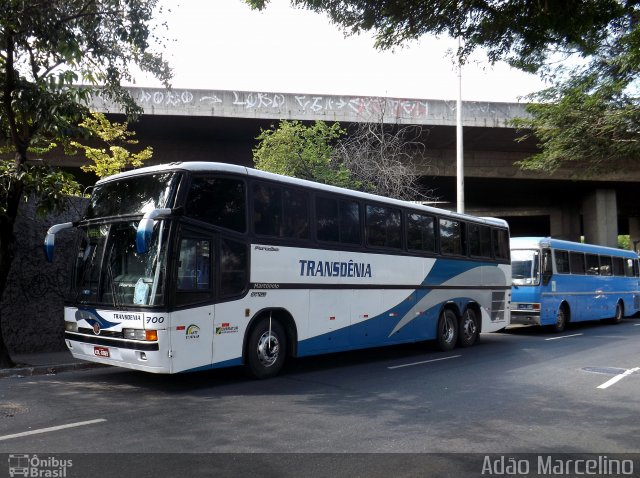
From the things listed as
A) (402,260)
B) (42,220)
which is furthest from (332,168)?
(42,220)

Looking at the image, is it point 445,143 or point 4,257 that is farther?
point 445,143

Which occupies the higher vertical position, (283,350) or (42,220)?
(42,220)

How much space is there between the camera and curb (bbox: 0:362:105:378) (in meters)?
9.52

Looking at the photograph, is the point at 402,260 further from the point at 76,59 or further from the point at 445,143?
the point at 445,143

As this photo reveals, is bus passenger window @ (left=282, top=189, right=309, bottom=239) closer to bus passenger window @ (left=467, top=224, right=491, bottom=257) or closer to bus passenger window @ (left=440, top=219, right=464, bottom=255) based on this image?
bus passenger window @ (left=440, top=219, right=464, bottom=255)

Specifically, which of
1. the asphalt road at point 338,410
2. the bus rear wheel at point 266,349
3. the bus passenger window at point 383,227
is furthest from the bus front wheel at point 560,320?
the bus rear wheel at point 266,349

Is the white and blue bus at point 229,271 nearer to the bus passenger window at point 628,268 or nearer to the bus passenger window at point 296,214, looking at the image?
the bus passenger window at point 296,214

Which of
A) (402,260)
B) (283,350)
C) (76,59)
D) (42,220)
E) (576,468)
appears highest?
(76,59)

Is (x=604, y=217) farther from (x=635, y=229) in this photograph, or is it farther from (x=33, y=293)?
(x=33, y=293)

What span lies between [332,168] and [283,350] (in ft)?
42.3

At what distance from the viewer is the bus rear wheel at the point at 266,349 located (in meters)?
9.04

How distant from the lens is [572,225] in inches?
1550

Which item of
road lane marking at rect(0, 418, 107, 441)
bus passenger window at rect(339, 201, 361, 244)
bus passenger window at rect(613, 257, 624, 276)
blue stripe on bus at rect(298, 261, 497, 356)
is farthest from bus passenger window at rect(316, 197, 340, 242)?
bus passenger window at rect(613, 257, 624, 276)
